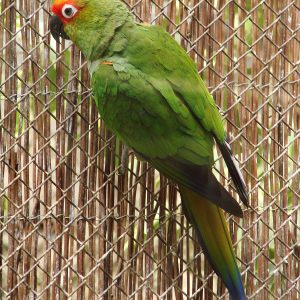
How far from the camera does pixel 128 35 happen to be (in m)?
2.24

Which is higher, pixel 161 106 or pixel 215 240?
pixel 161 106

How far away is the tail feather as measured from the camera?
217 centimetres

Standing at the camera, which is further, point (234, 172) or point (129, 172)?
point (129, 172)

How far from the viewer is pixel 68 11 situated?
7.35 ft

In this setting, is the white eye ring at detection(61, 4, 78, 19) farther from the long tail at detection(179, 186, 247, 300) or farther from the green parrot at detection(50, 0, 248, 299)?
the long tail at detection(179, 186, 247, 300)

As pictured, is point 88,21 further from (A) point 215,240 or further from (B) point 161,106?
(A) point 215,240

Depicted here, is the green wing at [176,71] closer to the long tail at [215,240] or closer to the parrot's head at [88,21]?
the parrot's head at [88,21]

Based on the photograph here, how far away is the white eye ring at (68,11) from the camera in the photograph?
2.23 metres

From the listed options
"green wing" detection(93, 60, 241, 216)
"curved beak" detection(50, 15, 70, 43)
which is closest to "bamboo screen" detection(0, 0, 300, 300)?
"curved beak" detection(50, 15, 70, 43)

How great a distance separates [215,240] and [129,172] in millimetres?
329

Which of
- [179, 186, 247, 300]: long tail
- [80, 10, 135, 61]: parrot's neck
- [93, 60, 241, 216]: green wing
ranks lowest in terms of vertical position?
[179, 186, 247, 300]: long tail

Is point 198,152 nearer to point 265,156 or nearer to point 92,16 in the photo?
point 265,156

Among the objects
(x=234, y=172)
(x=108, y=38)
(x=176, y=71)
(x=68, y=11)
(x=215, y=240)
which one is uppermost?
(x=68, y=11)

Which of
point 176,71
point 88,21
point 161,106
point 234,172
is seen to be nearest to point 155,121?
point 161,106
